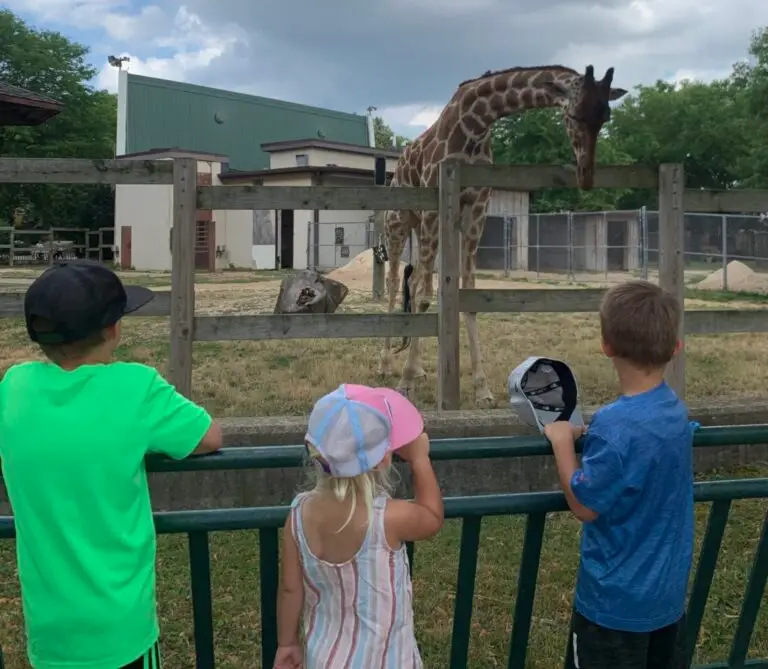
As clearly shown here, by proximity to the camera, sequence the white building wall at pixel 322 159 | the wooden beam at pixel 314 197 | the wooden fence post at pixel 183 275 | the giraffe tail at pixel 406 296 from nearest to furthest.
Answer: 1. the wooden fence post at pixel 183 275
2. the wooden beam at pixel 314 197
3. the giraffe tail at pixel 406 296
4. the white building wall at pixel 322 159

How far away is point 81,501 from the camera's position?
1.87 metres

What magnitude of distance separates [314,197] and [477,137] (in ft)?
7.53

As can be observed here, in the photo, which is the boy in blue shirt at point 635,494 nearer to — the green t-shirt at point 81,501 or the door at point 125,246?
the green t-shirt at point 81,501

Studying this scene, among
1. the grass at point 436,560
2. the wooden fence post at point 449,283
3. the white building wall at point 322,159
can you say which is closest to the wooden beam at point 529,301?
the wooden fence post at point 449,283

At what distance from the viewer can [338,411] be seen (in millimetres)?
1849

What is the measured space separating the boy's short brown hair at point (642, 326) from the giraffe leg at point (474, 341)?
4202 millimetres

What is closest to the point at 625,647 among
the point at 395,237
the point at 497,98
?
the point at 497,98

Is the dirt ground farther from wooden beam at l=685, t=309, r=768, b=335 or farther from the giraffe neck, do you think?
the giraffe neck

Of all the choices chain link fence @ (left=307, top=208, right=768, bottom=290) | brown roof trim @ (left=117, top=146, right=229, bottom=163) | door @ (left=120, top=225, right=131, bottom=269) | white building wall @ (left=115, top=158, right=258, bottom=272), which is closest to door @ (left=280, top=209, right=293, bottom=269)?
white building wall @ (left=115, top=158, right=258, bottom=272)

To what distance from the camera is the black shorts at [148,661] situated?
75.8 inches

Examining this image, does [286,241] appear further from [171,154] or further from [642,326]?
[642,326]

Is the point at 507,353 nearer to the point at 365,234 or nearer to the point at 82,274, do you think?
the point at 82,274

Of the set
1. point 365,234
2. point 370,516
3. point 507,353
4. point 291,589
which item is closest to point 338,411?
point 370,516

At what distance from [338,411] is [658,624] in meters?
0.98
